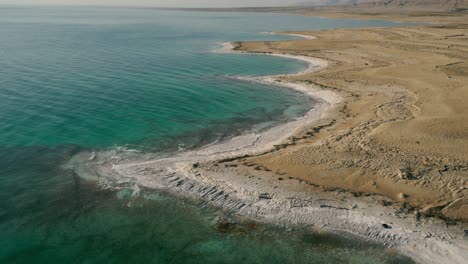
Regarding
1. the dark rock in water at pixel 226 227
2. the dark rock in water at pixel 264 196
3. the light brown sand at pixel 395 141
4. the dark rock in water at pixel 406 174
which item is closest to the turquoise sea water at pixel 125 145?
the dark rock in water at pixel 226 227

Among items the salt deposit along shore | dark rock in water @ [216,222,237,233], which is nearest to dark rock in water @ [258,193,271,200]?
the salt deposit along shore

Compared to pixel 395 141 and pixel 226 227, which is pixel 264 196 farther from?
pixel 395 141

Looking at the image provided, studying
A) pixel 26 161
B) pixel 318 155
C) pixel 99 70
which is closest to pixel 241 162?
pixel 318 155

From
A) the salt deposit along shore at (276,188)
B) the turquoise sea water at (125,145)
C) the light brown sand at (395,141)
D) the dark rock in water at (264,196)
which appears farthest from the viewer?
the light brown sand at (395,141)

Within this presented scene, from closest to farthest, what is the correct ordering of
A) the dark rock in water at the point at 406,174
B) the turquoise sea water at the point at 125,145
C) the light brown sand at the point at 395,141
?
the turquoise sea water at the point at 125,145 < the light brown sand at the point at 395,141 < the dark rock in water at the point at 406,174

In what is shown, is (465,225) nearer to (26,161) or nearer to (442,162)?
(442,162)

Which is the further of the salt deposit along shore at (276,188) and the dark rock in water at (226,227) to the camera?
the dark rock in water at (226,227)

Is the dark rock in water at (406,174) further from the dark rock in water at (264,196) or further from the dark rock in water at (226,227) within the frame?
the dark rock in water at (226,227)
